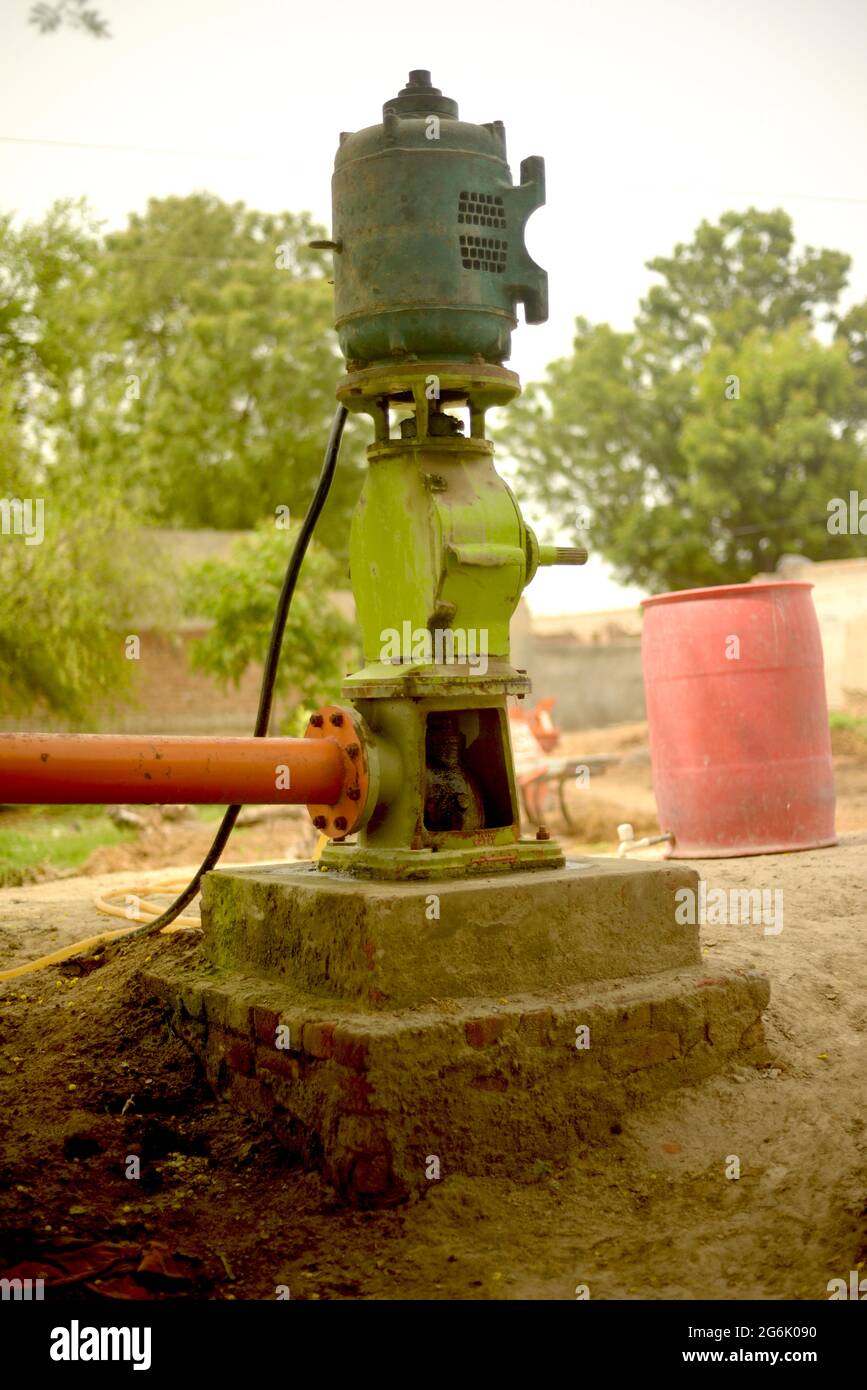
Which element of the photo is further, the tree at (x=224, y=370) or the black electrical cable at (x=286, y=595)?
the tree at (x=224, y=370)

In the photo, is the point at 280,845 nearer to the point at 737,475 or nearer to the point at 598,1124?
the point at 598,1124

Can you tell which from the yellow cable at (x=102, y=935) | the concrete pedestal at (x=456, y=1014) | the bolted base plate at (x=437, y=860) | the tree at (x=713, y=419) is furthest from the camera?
the tree at (x=713, y=419)

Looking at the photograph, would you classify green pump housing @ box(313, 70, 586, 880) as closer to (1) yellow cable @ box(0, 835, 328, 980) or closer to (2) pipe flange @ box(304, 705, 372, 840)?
(2) pipe flange @ box(304, 705, 372, 840)

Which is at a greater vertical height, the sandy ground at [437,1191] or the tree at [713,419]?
the tree at [713,419]

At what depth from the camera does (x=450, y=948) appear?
3252 mm

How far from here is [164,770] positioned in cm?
326

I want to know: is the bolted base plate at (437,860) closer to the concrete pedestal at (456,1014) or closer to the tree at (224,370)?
the concrete pedestal at (456,1014)

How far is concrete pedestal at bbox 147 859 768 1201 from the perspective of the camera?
10.1 ft

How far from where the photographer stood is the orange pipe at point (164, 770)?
10.2 ft

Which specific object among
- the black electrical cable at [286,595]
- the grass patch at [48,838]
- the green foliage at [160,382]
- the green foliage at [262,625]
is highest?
the green foliage at [160,382]

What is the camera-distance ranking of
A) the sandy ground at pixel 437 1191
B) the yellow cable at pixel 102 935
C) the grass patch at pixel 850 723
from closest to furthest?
the sandy ground at pixel 437 1191
the yellow cable at pixel 102 935
the grass patch at pixel 850 723

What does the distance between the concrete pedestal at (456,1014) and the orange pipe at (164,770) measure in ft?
0.93

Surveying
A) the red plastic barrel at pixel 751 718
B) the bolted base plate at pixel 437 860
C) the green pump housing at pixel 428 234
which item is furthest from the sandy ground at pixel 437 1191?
the red plastic barrel at pixel 751 718

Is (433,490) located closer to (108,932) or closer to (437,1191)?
(437,1191)
